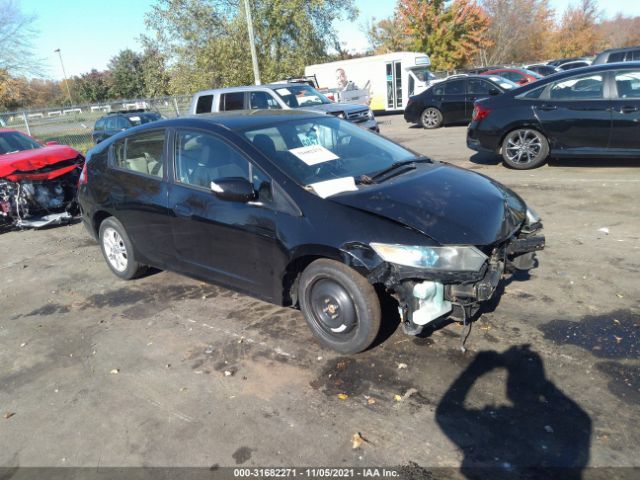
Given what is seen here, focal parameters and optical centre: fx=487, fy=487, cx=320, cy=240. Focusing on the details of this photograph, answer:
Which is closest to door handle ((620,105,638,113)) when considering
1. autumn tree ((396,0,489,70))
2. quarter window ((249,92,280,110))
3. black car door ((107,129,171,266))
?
black car door ((107,129,171,266))

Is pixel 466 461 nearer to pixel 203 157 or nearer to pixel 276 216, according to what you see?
pixel 276 216

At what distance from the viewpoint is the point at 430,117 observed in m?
16.2

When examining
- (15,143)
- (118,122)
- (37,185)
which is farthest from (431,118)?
(37,185)

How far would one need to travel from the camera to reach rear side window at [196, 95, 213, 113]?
12500 mm

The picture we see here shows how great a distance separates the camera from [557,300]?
3.99 metres

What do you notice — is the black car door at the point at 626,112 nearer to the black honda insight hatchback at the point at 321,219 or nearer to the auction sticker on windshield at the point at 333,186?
the black honda insight hatchback at the point at 321,219

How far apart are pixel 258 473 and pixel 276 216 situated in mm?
1704

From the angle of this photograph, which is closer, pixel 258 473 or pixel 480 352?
pixel 258 473

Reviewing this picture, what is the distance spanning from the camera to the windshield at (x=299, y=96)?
12.4m

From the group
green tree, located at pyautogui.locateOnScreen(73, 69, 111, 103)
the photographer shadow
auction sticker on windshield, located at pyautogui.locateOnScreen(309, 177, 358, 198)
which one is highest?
green tree, located at pyautogui.locateOnScreen(73, 69, 111, 103)

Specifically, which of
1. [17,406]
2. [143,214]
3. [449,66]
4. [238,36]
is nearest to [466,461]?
[17,406]

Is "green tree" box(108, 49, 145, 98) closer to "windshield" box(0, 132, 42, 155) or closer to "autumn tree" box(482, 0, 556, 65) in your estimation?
"autumn tree" box(482, 0, 556, 65)

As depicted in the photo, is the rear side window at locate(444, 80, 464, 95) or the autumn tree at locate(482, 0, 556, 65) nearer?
the rear side window at locate(444, 80, 464, 95)

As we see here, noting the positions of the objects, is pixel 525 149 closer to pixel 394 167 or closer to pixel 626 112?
pixel 626 112
